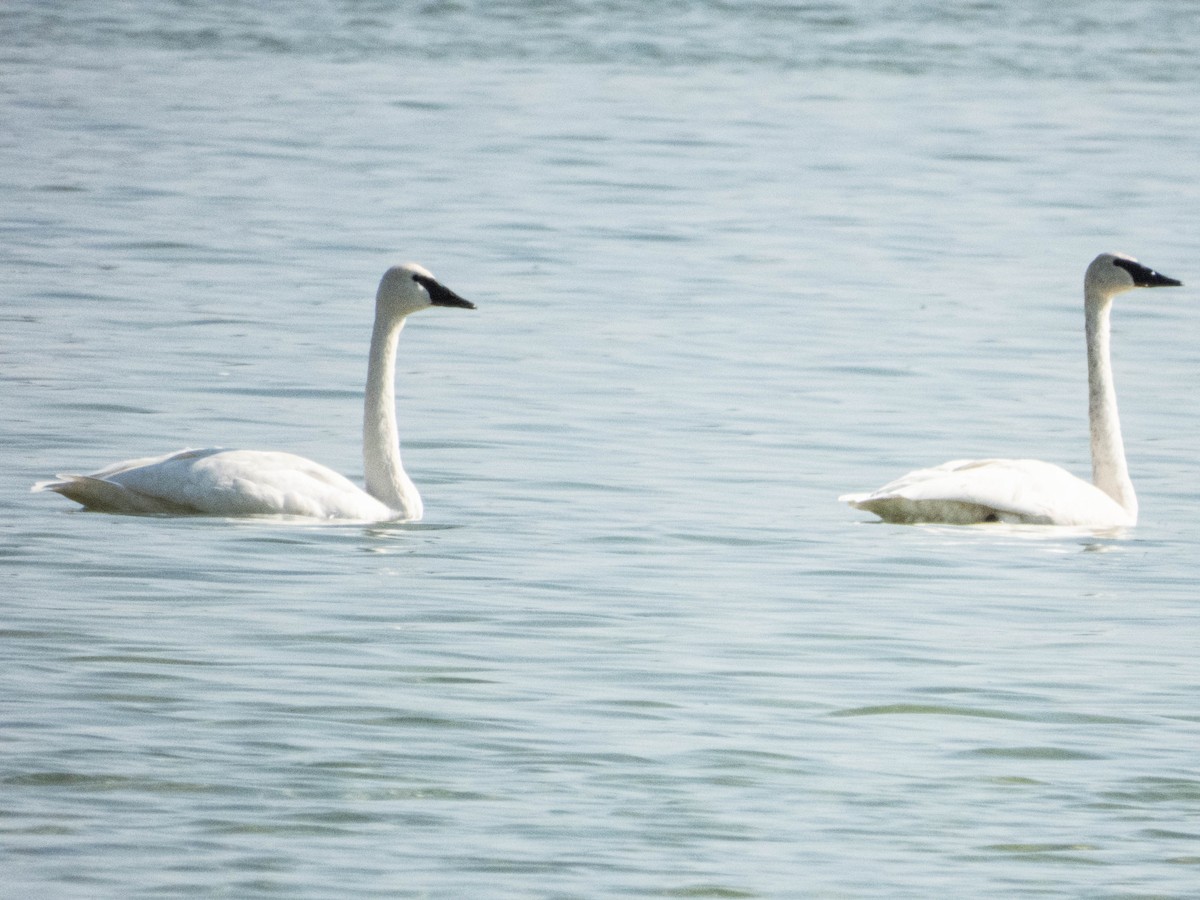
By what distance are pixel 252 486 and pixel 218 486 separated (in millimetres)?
130

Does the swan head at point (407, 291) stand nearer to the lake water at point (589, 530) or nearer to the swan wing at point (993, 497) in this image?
the lake water at point (589, 530)

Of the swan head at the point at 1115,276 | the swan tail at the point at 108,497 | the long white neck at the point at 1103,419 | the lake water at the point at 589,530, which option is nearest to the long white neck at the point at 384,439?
the lake water at the point at 589,530

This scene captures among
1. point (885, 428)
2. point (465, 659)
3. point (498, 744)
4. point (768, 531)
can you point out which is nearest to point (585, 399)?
point (885, 428)

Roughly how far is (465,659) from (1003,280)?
11.2 meters

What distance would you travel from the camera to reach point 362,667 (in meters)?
8.28

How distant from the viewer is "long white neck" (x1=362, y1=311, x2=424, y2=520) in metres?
10.9

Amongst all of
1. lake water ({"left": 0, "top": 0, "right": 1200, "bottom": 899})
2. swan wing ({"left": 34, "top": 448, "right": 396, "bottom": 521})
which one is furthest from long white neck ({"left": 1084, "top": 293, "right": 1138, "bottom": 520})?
swan wing ({"left": 34, "top": 448, "right": 396, "bottom": 521})

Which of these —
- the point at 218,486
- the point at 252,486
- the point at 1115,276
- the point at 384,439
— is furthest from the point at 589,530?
the point at 1115,276

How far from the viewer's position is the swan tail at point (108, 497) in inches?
404

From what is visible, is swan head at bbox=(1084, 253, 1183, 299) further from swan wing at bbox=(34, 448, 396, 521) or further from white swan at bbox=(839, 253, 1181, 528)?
swan wing at bbox=(34, 448, 396, 521)

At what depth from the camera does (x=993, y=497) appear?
1102 centimetres

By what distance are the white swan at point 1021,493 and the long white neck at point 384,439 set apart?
1.76 meters

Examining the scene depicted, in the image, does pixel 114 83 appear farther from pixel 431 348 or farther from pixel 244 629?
pixel 244 629

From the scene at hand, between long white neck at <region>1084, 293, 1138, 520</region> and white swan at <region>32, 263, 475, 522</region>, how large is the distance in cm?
304
